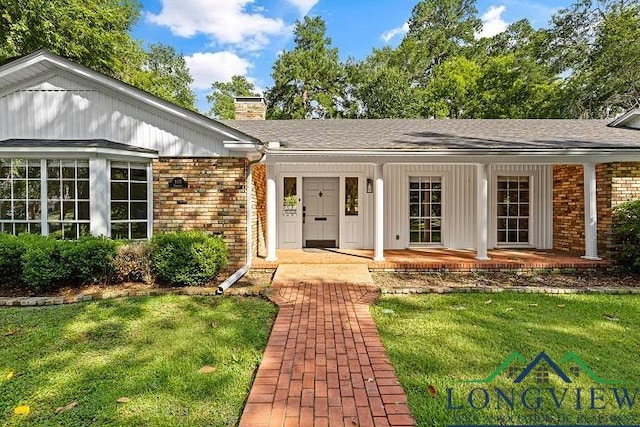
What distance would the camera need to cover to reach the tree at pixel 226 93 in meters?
32.5

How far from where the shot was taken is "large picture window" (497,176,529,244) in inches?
388

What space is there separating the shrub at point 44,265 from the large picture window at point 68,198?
46.0 inches

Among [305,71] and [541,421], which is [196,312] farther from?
[305,71]

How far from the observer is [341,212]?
9.77m

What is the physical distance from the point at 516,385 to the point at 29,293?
23.4ft

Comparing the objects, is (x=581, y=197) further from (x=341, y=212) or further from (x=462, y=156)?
(x=341, y=212)

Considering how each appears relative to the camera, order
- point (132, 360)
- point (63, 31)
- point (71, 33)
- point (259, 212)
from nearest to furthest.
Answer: point (132, 360) < point (259, 212) < point (63, 31) < point (71, 33)

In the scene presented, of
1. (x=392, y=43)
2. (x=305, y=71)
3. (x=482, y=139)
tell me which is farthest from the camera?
(x=392, y=43)

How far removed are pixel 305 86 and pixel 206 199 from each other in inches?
851

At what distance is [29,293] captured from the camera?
5.87m

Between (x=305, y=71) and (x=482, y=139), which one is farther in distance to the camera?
(x=305, y=71)

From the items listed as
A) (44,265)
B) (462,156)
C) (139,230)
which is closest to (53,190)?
(139,230)

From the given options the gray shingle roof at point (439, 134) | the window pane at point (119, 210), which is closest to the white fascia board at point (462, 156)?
the gray shingle roof at point (439, 134)

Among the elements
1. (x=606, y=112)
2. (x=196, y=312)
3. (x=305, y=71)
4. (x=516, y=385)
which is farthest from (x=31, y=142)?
(x=606, y=112)
